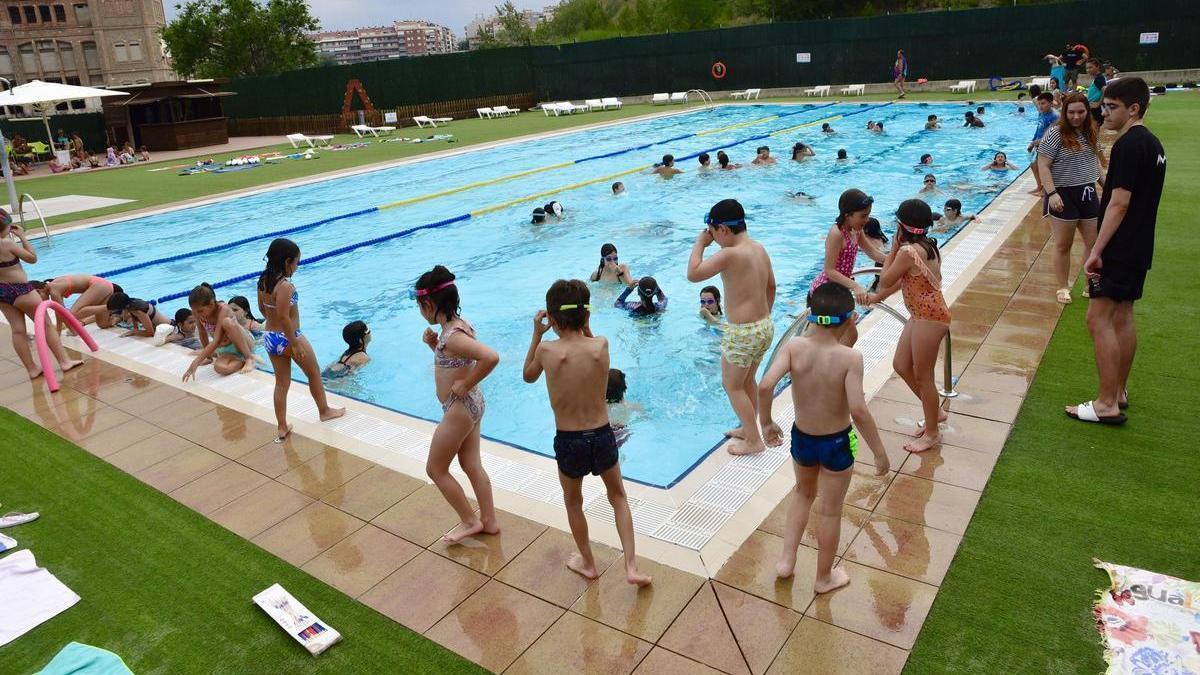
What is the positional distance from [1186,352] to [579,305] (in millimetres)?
5855

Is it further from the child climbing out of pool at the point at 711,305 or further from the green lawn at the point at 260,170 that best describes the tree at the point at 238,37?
the child climbing out of pool at the point at 711,305

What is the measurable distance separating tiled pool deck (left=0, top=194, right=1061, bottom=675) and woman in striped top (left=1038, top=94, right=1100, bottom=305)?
4.55 feet

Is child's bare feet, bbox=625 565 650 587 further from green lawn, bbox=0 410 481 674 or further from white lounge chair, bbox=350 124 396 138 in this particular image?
white lounge chair, bbox=350 124 396 138

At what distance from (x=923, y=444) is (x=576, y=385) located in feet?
9.55

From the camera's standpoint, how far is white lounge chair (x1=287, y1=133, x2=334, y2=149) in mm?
32344

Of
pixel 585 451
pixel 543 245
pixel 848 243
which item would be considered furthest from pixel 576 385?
pixel 543 245

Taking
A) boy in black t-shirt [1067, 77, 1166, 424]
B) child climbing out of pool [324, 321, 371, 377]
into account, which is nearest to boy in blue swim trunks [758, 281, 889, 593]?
boy in black t-shirt [1067, 77, 1166, 424]

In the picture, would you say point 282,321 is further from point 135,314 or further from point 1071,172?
point 1071,172

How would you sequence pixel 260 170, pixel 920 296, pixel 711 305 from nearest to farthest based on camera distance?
pixel 920 296 < pixel 711 305 < pixel 260 170

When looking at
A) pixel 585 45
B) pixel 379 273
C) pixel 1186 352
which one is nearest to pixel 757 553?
pixel 1186 352

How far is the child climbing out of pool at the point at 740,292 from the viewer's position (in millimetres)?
5090

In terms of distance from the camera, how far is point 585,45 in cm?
4075

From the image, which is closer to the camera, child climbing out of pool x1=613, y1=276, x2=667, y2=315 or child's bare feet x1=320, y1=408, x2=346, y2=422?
child's bare feet x1=320, y1=408, x2=346, y2=422

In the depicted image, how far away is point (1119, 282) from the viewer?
17.0 feet
